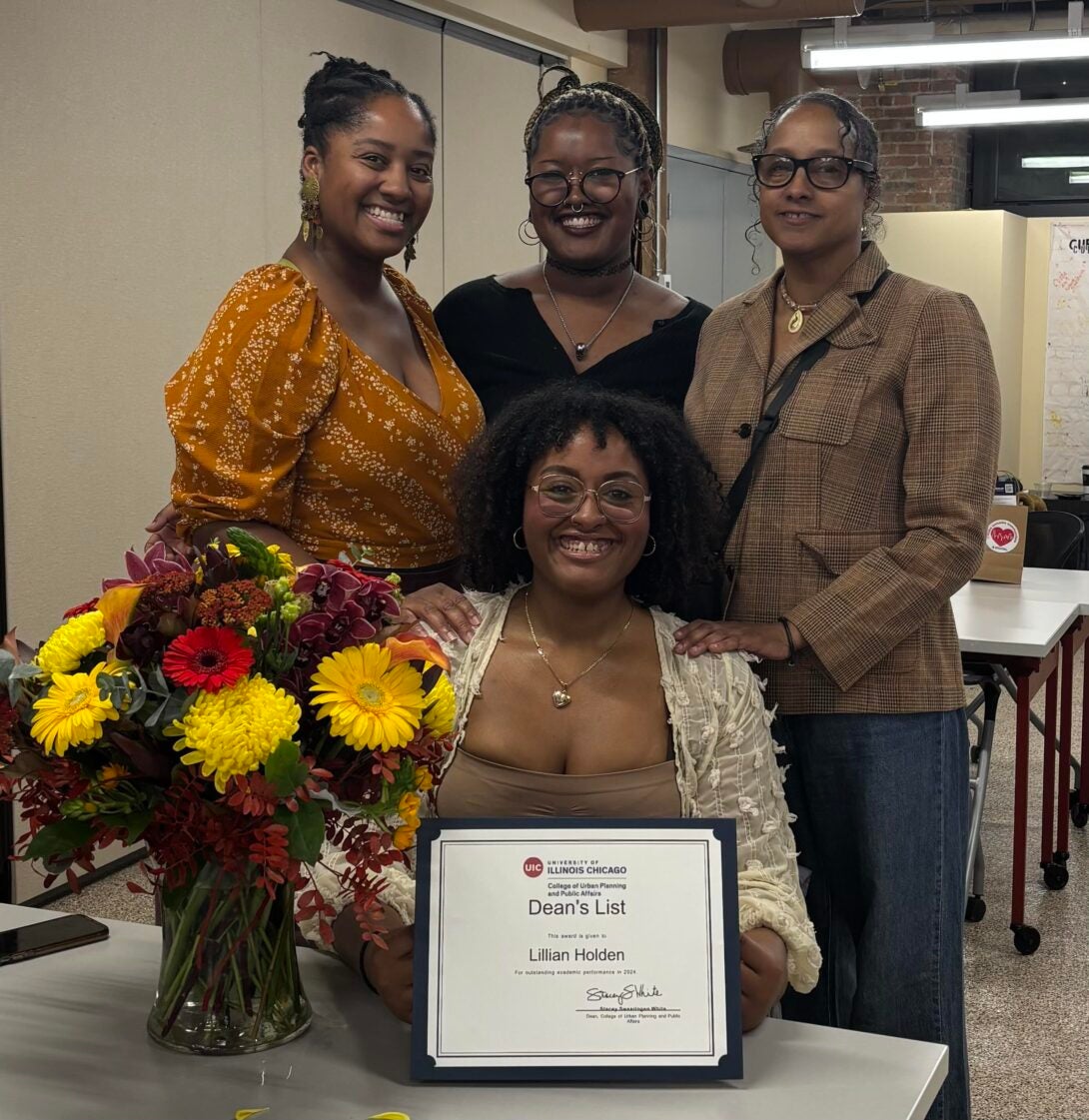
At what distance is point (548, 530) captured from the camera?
6.15 ft

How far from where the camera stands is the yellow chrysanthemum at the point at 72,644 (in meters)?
1.27

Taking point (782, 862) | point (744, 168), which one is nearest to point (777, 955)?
point (782, 862)

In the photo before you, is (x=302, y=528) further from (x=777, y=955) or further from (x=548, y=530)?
(x=777, y=955)

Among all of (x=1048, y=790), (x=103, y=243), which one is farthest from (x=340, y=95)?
(x=1048, y=790)

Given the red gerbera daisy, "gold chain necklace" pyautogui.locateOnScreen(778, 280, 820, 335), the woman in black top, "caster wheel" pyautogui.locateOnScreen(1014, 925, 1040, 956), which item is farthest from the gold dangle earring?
"caster wheel" pyautogui.locateOnScreen(1014, 925, 1040, 956)

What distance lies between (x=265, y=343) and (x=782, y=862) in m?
1.01

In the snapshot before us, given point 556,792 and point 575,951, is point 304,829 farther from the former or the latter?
point 556,792

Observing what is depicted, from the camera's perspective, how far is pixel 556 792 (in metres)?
1.76

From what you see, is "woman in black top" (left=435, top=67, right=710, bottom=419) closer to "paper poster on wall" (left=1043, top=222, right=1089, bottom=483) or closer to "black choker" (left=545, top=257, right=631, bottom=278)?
"black choker" (left=545, top=257, right=631, bottom=278)

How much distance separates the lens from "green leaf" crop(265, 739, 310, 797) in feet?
4.00

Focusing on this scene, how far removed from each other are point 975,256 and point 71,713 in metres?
8.62

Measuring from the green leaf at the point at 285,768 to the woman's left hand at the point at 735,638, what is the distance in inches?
30.4

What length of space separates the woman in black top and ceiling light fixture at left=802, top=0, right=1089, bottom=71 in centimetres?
412

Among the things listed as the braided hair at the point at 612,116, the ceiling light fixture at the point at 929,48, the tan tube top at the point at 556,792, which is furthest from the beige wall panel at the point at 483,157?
the tan tube top at the point at 556,792
